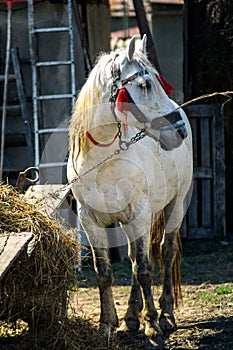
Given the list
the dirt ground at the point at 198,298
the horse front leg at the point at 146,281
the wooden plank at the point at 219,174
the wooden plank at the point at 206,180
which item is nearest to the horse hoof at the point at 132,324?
the dirt ground at the point at 198,298

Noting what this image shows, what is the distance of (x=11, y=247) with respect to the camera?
395 cm

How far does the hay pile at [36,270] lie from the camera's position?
4391 millimetres

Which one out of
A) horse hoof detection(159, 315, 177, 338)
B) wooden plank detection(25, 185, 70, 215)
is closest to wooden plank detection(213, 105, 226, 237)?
horse hoof detection(159, 315, 177, 338)

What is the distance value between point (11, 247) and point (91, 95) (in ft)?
4.46

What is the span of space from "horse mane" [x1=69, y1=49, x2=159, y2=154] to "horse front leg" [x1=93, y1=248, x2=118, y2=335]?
2.73ft

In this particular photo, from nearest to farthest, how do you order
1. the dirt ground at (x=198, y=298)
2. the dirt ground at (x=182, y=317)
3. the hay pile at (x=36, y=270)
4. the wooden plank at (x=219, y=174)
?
1. the hay pile at (x=36, y=270)
2. the dirt ground at (x=182, y=317)
3. the dirt ground at (x=198, y=298)
4. the wooden plank at (x=219, y=174)

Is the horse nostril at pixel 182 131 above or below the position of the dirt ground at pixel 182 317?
above

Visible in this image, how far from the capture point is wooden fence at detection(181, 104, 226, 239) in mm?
9211

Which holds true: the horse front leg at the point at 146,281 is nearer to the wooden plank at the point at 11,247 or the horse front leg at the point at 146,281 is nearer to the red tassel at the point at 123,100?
the red tassel at the point at 123,100

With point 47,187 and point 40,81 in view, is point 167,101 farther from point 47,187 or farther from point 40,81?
point 40,81

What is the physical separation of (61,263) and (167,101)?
1262 millimetres

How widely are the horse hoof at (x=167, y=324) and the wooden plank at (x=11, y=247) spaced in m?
1.78

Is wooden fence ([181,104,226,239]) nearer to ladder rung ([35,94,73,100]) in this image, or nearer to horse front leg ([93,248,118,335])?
ladder rung ([35,94,73,100])

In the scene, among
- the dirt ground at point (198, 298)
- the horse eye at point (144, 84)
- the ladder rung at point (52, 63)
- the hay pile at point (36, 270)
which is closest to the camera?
the hay pile at point (36, 270)
